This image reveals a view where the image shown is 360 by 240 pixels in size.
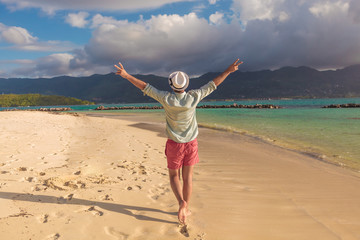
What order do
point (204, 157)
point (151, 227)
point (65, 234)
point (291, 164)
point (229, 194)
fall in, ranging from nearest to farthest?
point (65, 234) < point (151, 227) < point (229, 194) < point (291, 164) < point (204, 157)

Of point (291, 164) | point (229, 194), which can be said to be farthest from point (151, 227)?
point (291, 164)

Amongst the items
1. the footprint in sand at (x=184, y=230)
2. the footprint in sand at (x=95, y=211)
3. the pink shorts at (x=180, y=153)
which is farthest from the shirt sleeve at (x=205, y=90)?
the footprint in sand at (x=95, y=211)

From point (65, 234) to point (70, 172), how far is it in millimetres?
2849

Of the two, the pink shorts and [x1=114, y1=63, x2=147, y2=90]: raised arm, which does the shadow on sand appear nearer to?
the pink shorts

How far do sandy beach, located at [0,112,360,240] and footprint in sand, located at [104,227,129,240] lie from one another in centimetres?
1

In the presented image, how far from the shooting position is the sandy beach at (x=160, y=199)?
3221 millimetres

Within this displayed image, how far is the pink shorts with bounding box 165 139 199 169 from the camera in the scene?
3.48 metres

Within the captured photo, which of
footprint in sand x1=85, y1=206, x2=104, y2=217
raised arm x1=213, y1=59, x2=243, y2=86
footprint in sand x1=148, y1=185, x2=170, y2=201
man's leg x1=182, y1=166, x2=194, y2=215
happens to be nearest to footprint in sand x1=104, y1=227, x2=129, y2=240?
footprint in sand x1=85, y1=206, x2=104, y2=217

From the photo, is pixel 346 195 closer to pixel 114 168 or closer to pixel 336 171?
pixel 336 171

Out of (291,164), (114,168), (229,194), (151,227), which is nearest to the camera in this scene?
(151,227)

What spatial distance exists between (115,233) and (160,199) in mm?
1306

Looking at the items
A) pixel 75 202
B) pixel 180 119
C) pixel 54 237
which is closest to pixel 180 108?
pixel 180 119

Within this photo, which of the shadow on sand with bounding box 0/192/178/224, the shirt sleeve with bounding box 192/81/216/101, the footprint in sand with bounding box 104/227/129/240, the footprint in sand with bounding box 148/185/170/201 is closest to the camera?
the footprint in sand with bounding box 104/227/129/240

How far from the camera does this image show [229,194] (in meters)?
4.70
